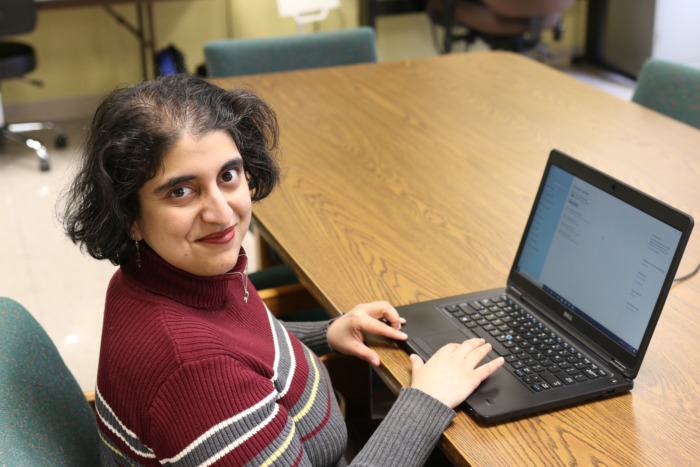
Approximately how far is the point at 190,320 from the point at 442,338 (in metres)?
0.40

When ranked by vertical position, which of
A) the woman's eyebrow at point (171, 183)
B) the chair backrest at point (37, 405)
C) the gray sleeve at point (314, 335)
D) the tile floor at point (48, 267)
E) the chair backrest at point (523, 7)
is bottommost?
the tile floor at point (48, 267)

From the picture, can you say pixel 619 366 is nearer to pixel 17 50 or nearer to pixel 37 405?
pixel 37 405

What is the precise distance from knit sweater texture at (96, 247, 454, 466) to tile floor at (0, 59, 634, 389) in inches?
50.3

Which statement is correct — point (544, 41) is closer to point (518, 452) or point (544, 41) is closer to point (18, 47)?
point (18, 47)

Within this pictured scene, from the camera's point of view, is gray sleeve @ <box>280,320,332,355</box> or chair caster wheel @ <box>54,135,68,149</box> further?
chair caster wheel @ <box>54,135,68,149</box>

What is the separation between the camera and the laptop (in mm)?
1142

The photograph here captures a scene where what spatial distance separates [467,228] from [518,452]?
66 cm

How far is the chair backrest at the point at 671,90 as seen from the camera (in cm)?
230

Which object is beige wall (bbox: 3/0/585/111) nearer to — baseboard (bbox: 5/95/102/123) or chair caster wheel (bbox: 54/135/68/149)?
baseboard (bbox: 5/95/102/123)

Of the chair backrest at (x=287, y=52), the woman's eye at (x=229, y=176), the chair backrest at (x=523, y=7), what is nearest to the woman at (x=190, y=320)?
the woman's eye at (x=229, y=176)

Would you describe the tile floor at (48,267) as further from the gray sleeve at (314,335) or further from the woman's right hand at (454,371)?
the woman's right hand at (454,371)

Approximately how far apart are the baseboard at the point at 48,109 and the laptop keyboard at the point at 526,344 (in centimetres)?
378

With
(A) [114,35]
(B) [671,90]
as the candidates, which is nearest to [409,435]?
(B) [671,90]

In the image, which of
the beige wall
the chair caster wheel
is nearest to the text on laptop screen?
the chair caster wheel
